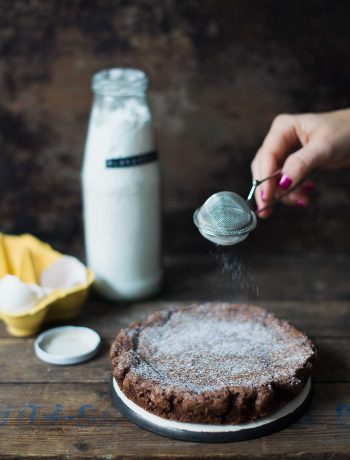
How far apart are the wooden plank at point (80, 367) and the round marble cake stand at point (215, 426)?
5.0 inches

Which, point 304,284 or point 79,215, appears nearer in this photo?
point 304,284

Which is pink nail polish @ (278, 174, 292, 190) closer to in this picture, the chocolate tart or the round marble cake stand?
the chocolate tart

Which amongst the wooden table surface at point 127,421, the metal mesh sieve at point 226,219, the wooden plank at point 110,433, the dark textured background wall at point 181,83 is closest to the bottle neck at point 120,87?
the dark textured background wall at point 181,83

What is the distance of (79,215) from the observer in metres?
1.73

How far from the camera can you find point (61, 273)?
4.65 ft

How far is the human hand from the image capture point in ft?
3.98

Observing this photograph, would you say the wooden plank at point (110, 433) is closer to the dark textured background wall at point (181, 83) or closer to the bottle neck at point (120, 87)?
the bottle neck at point (120, 87)

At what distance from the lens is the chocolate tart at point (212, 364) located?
0.97m

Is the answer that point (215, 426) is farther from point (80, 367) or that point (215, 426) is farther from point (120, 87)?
point (120, 87)

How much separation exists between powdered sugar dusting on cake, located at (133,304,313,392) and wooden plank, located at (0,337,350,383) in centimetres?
9

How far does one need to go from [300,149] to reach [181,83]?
1.42 ft

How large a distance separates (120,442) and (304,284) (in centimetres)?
72

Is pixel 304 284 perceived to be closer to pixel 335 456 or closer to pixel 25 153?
pixel 335 456

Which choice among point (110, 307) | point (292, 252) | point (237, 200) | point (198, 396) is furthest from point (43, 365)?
point (292, 252)
